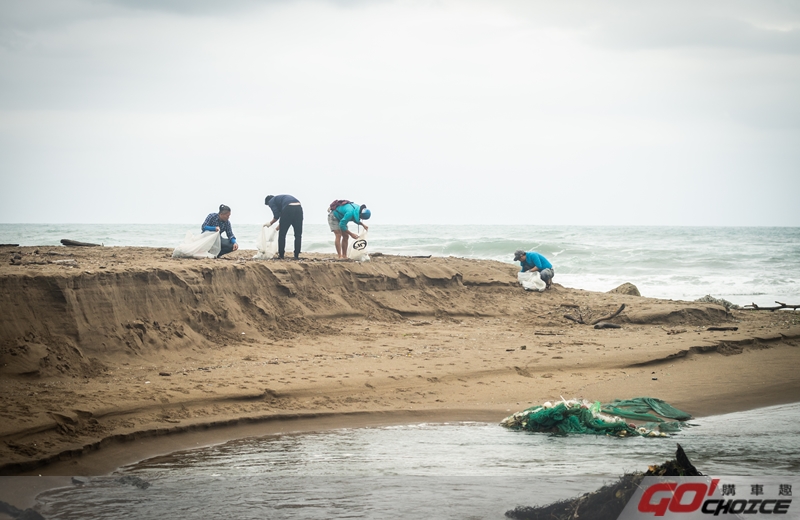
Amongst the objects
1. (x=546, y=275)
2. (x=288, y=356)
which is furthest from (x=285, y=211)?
(x=546, y=275)

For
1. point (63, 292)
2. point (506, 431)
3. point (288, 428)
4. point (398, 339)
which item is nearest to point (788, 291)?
point (398, 339)

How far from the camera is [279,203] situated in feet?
36.6

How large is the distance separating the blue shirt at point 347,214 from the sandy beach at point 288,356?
Result: 811mm

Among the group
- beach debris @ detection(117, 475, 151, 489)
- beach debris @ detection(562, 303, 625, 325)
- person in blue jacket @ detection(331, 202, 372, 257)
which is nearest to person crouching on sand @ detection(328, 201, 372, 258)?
person in blue jacket @ detection(331, 202, 372, 257)

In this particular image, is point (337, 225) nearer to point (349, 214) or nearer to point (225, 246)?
point (349, 214)

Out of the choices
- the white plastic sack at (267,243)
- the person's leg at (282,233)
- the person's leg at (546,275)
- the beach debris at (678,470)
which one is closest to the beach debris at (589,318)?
the person's leg at (546,275)

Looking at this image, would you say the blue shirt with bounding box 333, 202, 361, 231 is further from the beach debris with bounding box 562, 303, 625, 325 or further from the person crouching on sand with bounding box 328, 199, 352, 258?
the beach debris with bounding box 562, 303, 625, 325

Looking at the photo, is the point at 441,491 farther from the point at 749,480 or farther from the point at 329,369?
the point at 329,369

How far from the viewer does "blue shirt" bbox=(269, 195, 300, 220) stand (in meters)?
11.1

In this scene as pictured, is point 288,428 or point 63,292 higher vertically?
point 63,292

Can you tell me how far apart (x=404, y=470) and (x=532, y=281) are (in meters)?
8.57

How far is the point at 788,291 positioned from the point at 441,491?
18.2 meters

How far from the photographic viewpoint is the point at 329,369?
298 inches

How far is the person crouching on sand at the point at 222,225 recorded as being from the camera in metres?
10.8
